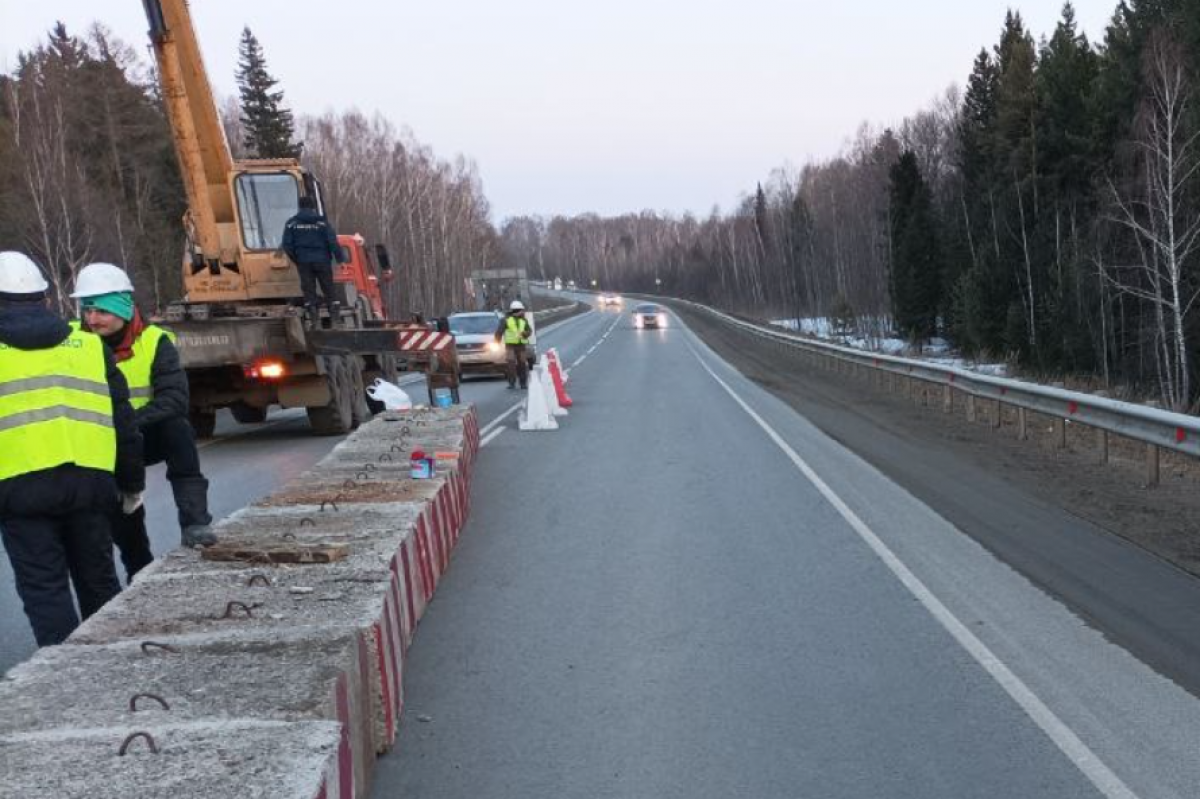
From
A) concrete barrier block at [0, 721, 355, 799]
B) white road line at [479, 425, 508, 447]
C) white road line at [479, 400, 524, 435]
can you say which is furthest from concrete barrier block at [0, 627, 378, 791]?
white road line at [479, 400, 524, 435]

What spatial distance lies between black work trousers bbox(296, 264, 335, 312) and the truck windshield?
105 cm

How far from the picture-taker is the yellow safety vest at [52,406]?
4.55m

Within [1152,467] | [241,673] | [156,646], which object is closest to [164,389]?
[156,646]

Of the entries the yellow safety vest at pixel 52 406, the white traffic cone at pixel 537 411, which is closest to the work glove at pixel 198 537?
the yellow safety vest at pixel 52 406

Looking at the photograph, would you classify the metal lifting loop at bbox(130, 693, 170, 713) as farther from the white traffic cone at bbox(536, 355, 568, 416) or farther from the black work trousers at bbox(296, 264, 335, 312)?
the white traffic cone at bbox(536, 355, 568, 416)

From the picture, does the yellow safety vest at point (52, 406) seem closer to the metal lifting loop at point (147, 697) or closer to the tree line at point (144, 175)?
the metal lifting loop at point (147, 697)

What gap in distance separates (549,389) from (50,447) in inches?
489

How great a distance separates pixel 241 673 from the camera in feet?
12.6

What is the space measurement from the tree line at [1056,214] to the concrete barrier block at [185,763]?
2022 centimetres

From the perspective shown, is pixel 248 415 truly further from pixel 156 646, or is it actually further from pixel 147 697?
pixel 147 697

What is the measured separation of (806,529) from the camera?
8453mm

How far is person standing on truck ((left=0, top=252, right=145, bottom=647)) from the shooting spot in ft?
14.9

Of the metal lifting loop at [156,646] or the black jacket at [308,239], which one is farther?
the black jacket at [308,239]

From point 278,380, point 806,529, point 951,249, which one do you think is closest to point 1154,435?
point 806,529
